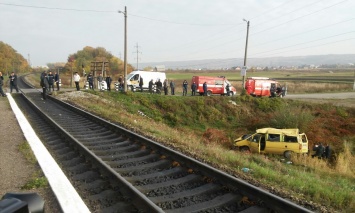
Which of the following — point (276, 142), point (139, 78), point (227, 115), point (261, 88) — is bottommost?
point (276, 142)

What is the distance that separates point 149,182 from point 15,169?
105 inches

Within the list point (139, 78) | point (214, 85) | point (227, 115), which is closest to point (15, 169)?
point (227, 115)

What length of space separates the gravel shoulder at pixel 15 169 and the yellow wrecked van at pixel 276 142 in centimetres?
1264

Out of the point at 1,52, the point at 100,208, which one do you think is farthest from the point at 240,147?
the point at 1,52

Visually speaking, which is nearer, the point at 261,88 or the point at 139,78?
the point at 139,78

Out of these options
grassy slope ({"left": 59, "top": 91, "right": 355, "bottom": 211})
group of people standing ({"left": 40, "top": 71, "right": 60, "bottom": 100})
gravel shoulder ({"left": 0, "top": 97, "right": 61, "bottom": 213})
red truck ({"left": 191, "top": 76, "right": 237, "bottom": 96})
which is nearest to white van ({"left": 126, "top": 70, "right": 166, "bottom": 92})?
red truck ({"left": 191, "top": 76, "right": 237, "bottom": 96})

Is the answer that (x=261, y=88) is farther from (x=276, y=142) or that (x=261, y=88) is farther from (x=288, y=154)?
(x=288, y=154)

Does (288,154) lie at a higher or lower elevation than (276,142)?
lower

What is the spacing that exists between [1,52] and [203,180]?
104 metres

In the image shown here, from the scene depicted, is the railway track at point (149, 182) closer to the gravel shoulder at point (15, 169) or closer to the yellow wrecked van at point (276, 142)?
the gravel shoulder at point (15, 169)

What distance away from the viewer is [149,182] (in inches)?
198

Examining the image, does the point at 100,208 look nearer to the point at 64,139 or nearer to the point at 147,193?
the point at 147,193

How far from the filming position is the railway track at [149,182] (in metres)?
3.98

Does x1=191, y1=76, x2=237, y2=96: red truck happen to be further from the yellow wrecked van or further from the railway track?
the railway track
